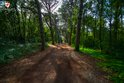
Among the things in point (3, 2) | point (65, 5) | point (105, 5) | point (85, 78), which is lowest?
point (85, 78)

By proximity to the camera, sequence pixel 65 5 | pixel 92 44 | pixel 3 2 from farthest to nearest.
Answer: pixel 65 5 < pixel 92 44 < pixel 3 2

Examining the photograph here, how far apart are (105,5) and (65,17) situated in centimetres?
2592

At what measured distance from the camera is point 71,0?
4734cm

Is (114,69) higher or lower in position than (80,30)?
lower

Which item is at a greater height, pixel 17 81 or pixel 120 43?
pixel 120 43

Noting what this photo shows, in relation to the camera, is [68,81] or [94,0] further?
[94,0]

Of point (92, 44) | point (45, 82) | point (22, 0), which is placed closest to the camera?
point (45, 82)

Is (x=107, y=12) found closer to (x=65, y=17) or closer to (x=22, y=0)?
(x=22, y=0)

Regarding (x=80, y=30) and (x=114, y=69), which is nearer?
(x=114, y=69)

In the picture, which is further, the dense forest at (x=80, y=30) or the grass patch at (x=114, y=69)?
the dense forest at (x=80, y=30)

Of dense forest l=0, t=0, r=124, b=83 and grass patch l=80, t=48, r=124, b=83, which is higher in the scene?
dense forest l=0, t=0, r=124, b=83

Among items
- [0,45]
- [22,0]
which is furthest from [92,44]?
[0,45]

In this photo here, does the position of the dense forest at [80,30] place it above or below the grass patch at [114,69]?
above

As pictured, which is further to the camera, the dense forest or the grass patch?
the dense forest
